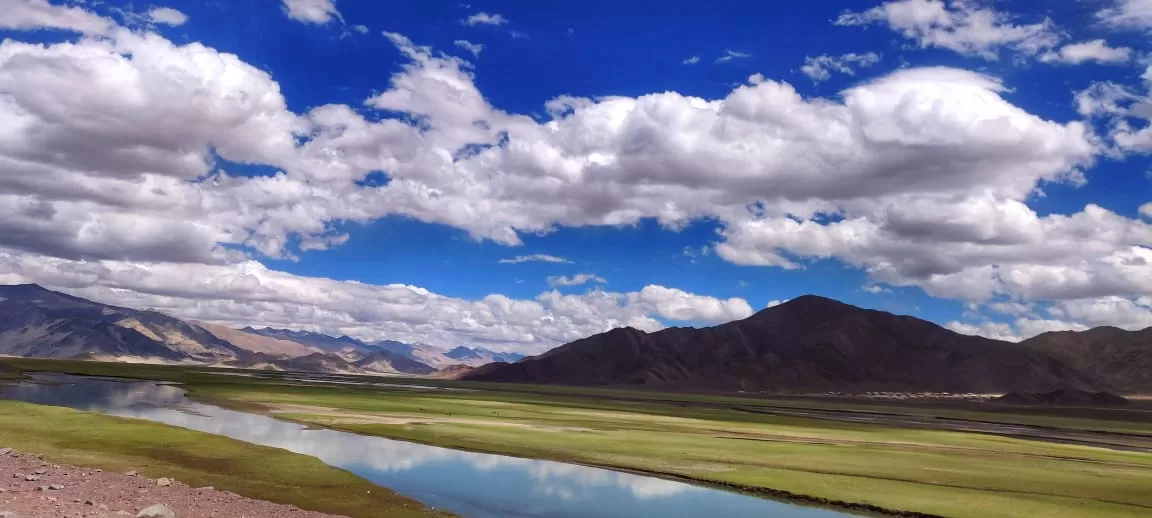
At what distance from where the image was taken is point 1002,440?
74.0 m

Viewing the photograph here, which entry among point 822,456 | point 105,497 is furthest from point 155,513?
point 822,456

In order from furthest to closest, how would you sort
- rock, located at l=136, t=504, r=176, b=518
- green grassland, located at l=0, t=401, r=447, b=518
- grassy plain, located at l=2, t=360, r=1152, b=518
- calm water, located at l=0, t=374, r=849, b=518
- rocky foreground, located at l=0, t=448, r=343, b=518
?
grassy plain, located at l=2, t=360, r=1152, b=518 → calm water, located at l=0, t=374, r=849, b=518 → green grassland, located at l=0, t=401, r=447, b=518 → rocky foreground, located at l=0, t=448, r=343, b=518 → rock, located at l=136, t=504, r=176, b=518

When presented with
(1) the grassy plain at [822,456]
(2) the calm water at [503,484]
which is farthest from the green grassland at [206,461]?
(1) the grassy plain at [822,456]

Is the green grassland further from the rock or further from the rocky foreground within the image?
the rock

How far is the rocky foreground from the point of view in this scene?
2162 centimetres

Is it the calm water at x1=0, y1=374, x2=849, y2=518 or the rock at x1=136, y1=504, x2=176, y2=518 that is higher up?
the rock at x1=136, y1=504, x2=176, y2=518

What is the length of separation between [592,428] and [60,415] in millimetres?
38009

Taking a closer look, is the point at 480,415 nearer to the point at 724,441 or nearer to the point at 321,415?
the point at 321,415

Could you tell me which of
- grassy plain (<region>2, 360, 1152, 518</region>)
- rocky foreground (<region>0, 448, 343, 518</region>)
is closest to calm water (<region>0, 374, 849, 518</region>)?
grassy plain (<region>2, 360, 1152, 518</region>)

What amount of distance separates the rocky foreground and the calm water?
22.7ft

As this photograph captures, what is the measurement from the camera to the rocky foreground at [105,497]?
70.9ft

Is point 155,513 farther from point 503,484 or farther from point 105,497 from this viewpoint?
point 503,484

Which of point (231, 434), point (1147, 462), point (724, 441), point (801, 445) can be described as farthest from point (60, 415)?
point (1147, 462)

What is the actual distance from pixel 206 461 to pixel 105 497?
10863 millimetres
